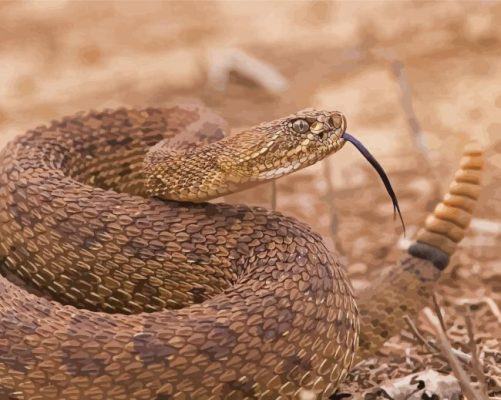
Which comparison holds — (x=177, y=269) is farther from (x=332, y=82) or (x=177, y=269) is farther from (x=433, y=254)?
(x=332, y=82)

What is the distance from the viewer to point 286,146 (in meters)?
5.42

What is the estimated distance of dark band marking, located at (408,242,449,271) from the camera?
5992mm

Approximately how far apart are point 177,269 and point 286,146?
85 cm

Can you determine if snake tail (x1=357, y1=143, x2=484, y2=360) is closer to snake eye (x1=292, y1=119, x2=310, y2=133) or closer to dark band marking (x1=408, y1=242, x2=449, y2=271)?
dark band marking (x1=408, y1=242, x2=449, y2=271)

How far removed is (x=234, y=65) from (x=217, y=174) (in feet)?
17.0

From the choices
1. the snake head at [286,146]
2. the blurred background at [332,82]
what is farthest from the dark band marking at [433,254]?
the snake head at [286,146]

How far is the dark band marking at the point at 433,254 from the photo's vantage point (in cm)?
599

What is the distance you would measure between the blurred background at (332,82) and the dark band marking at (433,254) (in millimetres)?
449

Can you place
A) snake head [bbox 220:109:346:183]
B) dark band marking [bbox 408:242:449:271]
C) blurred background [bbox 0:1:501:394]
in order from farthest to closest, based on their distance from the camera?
blurred background [bbox 0:1:501:394], dark band marking [bbox 408:242:449:271], snake head [bbox 220:109:346:183]

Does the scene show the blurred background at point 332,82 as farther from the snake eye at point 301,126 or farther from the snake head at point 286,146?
the snake eye at point 301,126

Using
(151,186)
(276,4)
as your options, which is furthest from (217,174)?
(276,4)

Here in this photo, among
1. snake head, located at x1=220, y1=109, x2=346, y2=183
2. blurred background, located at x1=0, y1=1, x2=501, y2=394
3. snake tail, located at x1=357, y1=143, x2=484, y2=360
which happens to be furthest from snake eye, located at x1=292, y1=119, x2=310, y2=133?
blurred background, located at x1=0, y1=1, x2=501, y2=394

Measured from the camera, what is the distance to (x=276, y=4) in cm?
1287

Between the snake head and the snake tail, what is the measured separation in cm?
87
